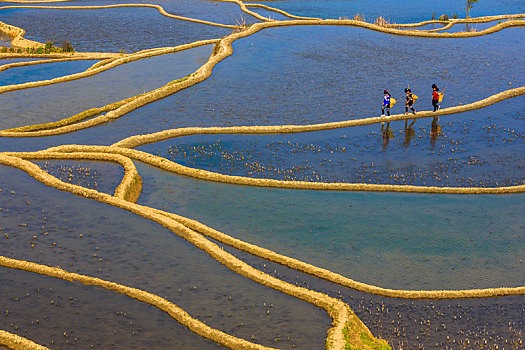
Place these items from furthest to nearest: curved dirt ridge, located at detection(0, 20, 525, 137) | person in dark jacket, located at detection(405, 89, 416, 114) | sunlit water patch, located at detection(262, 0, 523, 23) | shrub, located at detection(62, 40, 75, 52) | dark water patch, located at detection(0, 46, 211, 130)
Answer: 1. sunlit water patch, located at detection(262, 0, 523, 23)
2. shrub, located at detection(62, 40, 75, 52)
3. dark water patch, located at detection(0, 46, 211, 130)
4. person in dark jacket, located at detection(405, 89, 416, 114)
5. curved dirt ridge, located at detection(0, 20, 525, 137)

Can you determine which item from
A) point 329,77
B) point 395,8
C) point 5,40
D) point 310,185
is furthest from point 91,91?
point 395,8

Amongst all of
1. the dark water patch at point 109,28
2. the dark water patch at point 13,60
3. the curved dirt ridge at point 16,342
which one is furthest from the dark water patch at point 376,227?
the dark water patch at point 109,28

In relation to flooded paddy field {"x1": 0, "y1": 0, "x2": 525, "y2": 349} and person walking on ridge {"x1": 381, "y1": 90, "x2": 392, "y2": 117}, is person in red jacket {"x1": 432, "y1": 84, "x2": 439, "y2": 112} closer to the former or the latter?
flooded paddy field {"x1": 0, "y1": 0, "x2": 525, "y2": 349}

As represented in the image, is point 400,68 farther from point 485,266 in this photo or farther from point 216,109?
point 485,266

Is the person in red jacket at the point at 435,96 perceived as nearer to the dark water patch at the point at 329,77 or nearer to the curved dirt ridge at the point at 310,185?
the dark water patch at the point at 329,77

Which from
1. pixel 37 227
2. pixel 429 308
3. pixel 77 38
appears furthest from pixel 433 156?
pixel 77 38

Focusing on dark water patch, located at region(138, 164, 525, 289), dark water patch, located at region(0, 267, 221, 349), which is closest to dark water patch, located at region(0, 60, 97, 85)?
dark water patch, located at region(138, 164, 525, 289)
